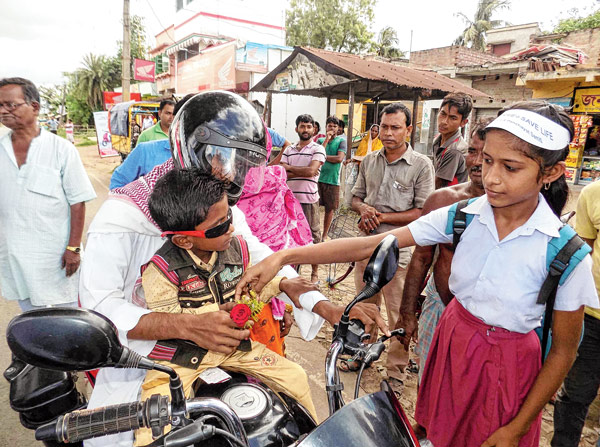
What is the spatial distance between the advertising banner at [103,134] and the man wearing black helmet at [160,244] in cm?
1477

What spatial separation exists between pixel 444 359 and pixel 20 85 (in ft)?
10.9

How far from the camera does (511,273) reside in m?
1.56

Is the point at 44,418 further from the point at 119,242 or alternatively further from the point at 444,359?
the point at 444,359

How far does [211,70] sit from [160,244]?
17.4 metres

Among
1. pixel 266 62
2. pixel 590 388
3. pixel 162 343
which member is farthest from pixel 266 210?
pixel 266 62

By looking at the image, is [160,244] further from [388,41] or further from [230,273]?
[388,41]

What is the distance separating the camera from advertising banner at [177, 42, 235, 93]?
15.8 m

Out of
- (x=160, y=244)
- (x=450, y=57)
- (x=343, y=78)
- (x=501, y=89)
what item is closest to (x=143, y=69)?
(x=450, y=57)

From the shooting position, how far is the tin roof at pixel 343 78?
23.0 feet

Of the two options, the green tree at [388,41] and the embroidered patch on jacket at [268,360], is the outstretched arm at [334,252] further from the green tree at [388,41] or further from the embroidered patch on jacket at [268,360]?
the green tree at [388,41]

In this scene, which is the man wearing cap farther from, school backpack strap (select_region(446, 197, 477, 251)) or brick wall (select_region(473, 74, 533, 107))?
brick wall (select_region(473, 74, 533, 107))

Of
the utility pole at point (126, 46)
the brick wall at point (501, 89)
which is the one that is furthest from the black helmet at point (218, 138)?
the utility pole at point (126, 46)

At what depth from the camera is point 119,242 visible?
61.7 inches

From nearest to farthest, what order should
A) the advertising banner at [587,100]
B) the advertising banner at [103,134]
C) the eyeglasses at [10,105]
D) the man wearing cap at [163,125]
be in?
1. the eyeglasses at [10,105]
2. the man wearing cap at [163,125]
3. the advertising banner at [587,100]
4. the advertising banner at [103,134]
